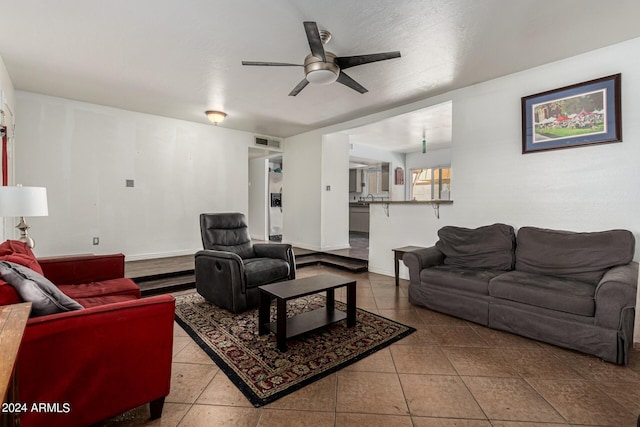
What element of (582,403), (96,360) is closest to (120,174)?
(96,360)

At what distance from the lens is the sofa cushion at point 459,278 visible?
277 cm

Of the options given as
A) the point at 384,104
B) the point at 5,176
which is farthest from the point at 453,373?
the point at 5,176

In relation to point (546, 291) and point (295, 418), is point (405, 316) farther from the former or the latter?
point (295, 418)

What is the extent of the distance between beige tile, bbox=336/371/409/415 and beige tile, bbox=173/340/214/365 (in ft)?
3.18

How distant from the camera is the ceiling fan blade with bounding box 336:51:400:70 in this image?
2361mm

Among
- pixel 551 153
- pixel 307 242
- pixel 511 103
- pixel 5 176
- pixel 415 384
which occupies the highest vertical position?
pixel 511 103

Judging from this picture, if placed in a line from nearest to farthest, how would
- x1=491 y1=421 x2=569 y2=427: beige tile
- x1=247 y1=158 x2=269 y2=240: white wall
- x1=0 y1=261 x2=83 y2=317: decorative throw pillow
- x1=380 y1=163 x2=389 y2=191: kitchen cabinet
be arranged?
x1=0 y1=261 x2=83 y2=317: decorative throw pillow
x1=491 y1=421 x2=569 y2=427: beige tile
x1=247 y1=158 x2=269 y2=240: white wall
x1=380 y1=163 x2=389 y2=191: kitchen cabinet

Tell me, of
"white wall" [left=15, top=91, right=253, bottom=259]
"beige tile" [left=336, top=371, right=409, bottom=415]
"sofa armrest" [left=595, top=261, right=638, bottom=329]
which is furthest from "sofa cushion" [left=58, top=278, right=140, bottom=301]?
"sofa armrest" [left=595, top=261, right=638, bottom=329]

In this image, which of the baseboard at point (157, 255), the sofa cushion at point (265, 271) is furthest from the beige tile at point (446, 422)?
the baseboard at point (157, 255)

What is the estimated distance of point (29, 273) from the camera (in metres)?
1.50

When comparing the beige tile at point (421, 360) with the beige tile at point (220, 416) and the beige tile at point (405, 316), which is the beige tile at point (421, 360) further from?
the beige tile at point (220, 416)

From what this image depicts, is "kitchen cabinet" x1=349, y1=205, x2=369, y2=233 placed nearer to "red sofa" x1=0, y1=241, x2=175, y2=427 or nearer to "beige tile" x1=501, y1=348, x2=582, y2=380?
"beige tile" x1=501, y1=348, x2=582, y2=380

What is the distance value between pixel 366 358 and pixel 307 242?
394 cm

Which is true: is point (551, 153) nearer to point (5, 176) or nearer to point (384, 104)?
point (384, 104)
